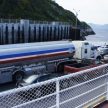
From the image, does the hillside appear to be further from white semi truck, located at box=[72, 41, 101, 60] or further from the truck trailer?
the truck trailer

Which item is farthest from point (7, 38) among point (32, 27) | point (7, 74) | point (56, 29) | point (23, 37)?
point (7, 74)

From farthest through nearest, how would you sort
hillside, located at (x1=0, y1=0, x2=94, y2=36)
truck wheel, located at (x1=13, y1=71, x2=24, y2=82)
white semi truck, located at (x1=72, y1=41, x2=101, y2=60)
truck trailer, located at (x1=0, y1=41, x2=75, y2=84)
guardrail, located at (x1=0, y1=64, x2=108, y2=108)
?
hillside, located at (x1=0, y1=0, x2=94, y2=36)
white semi truck, located at (x1=72, y1=41, x2=101, y2=60)
truck wheel, located at (x1=13, y1=71, x2=24, y2=82)
truck trailer, located at (x1=0, y1=41, x2=75, y2=84)
guardrail, located at (x1=0, y1=64, x2=108, y2=108)

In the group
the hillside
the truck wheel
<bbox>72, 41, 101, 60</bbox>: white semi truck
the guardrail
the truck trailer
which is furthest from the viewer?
the hillside

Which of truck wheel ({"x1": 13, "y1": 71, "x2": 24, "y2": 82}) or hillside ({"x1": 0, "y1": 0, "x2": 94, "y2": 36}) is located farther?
hillside ({"x1": 0, "y1": 0, "x2": 94, "y2": 36})

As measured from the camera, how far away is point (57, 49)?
2238 centimetres

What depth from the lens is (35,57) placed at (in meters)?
20.2

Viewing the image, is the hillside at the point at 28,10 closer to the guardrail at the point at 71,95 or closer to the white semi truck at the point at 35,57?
the white semi truck at the point at 35,57

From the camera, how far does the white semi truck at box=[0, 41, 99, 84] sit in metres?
18.2

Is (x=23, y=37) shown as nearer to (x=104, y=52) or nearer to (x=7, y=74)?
(x=104, y=52)

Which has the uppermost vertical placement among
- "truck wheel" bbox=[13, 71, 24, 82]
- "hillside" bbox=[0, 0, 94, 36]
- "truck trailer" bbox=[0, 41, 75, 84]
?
"hillside" bbox=[0, 0, 94, 36]

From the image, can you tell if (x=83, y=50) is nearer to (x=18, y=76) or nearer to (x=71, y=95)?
(x=18, y=76)

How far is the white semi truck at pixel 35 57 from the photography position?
716 inches

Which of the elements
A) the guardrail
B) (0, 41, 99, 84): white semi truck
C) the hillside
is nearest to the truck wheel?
(0, 41, 99, 84): white semi truck

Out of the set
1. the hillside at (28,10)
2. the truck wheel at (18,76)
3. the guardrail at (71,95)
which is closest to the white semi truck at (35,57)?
the truck wheel at (18,76)
